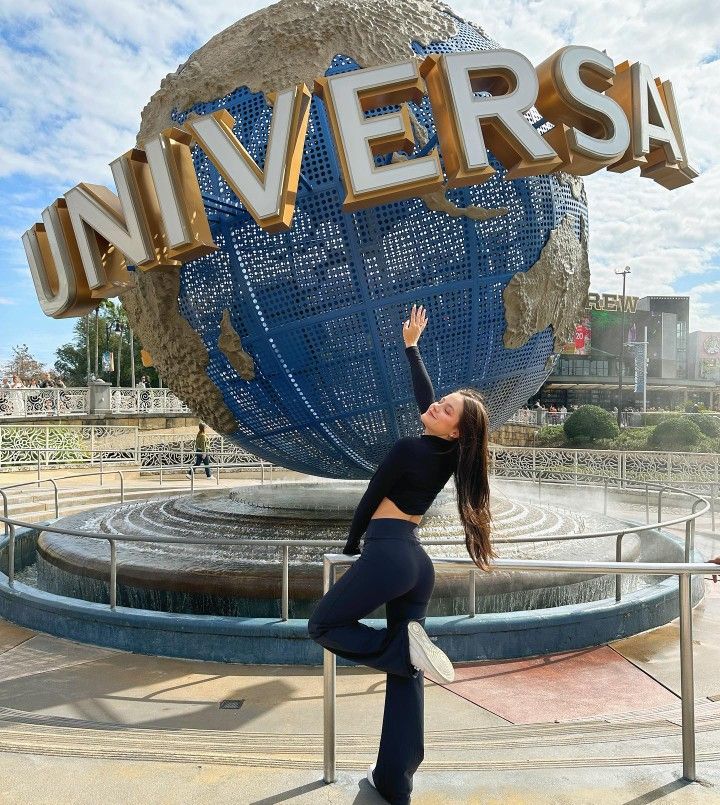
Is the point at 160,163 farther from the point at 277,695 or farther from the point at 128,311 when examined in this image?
the point at 277,695

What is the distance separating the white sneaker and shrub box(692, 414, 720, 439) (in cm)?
2706

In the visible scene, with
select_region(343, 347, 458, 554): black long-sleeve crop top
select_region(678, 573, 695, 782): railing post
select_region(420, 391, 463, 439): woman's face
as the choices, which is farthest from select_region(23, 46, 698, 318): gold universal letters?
select_region(678, 573, 695, 782): railing post

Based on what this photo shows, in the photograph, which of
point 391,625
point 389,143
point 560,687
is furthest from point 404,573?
point 389,143

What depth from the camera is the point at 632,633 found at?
5199 mm

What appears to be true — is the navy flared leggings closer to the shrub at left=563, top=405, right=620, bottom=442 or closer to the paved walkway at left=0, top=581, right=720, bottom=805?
the paved walkway at left=0, top=581, right=720, bottom=805

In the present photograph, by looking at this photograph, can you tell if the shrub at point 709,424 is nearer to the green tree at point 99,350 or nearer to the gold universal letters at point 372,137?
the gold universal letters at point 372,137

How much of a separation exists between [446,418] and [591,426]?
85.3ft

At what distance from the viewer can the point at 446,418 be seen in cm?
258

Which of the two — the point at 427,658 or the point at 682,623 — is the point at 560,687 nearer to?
the point at 682,623

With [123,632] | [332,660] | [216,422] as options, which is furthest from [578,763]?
[216,422]

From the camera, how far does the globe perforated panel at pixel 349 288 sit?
5461 mm

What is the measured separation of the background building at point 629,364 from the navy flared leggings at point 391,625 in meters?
53.9

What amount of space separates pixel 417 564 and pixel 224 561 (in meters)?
3.67

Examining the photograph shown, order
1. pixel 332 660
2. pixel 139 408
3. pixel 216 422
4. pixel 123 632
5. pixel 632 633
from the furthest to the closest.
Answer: pixel 139 408 → pixel 216 422 → pixel 632 633 → pixel 123 632 → pixel 332 660
